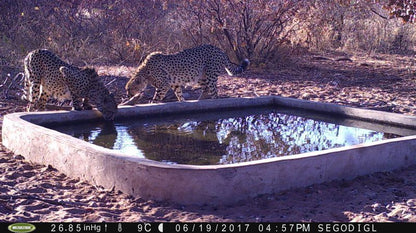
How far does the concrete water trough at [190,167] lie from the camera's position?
4.12 metres

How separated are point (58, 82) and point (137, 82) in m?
1.32

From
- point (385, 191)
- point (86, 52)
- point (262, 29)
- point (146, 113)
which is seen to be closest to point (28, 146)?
point (146, 113)

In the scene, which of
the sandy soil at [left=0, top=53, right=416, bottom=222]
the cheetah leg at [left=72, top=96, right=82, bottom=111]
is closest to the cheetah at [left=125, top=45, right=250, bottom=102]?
the cheetah leg at [left=72, top=96, right=82, bottom=111]

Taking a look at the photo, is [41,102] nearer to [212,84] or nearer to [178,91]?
[178,91]

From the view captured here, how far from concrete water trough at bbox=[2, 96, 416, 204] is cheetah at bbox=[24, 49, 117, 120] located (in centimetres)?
78

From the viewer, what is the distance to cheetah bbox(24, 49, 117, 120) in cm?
696

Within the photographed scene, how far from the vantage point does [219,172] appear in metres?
4.09

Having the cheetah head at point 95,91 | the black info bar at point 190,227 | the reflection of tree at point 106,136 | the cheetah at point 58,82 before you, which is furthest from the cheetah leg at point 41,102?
the black info bar at point 190,227

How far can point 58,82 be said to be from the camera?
23.5ft

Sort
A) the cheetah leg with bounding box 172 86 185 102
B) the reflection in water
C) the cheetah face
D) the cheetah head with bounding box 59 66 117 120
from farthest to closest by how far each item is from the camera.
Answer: the cheetah leg with bounding box 172 86 185 102, the cheetah face, the cheetah head with bounding box 59 66 117 120, the reflection in water

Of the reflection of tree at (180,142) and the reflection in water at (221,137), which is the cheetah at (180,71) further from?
the reflection of tree at (180,142)

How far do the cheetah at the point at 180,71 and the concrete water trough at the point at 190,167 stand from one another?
2.08 metres

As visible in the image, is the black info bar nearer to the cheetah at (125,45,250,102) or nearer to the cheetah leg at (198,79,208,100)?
the cheetah at (125,45,250,102)

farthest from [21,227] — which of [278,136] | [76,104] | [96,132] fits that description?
[278,136]
